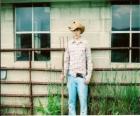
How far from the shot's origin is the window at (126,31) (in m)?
9.39

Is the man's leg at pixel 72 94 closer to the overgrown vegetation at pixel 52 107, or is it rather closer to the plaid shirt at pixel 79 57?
the plaid shirt at pixel 79 57

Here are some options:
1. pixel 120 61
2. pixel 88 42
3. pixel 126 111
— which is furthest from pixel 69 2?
pixel 126 111

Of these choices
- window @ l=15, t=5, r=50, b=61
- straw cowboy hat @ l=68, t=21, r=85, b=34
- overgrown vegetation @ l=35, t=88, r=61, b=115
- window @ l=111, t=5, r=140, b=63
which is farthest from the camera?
window @ l=15, t=5, r=50, b=61

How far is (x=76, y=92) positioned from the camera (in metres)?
8.94

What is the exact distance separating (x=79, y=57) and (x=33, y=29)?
52.0 inches

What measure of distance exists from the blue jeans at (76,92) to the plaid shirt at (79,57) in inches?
4.9

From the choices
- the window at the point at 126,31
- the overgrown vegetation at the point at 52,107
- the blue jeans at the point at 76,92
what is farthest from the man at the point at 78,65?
the window at the point at 126,31

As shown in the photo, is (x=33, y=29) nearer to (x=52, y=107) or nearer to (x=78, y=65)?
(x=78, y=65)

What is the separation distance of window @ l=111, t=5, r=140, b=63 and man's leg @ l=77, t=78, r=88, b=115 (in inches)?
40.0

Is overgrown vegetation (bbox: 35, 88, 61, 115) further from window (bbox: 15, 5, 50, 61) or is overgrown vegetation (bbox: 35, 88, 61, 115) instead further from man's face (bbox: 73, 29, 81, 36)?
man's face (bbox: 73, 29, 81, 36)

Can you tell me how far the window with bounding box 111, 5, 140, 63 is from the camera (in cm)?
939

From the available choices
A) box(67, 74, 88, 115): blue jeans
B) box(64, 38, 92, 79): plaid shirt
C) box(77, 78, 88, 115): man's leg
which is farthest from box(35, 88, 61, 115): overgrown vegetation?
box(64, 38, 92, 79): plaid shirt

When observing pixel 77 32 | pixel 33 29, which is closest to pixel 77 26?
pixel 77 32

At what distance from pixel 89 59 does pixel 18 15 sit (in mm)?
1782
